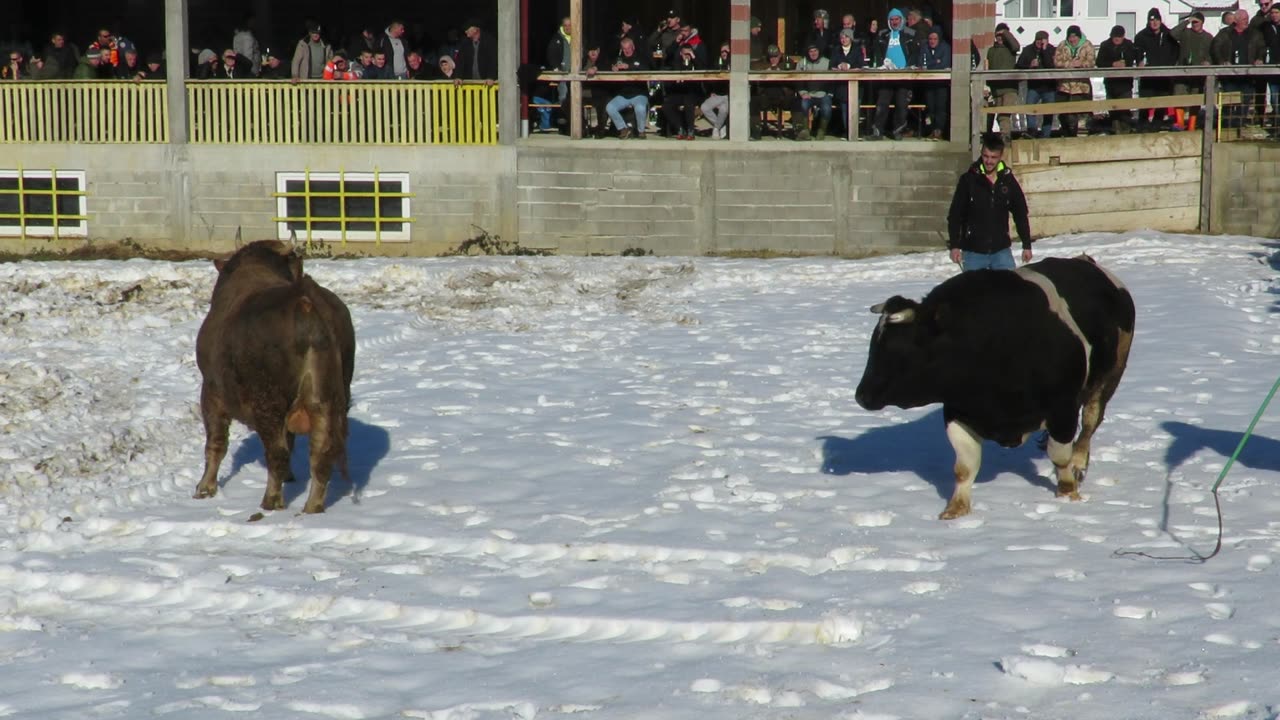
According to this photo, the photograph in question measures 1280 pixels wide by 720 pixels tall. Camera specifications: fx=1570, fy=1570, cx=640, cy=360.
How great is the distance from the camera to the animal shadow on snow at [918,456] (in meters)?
9.06

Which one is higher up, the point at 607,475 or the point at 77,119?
the point at 77,119

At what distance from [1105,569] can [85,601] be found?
4.60m

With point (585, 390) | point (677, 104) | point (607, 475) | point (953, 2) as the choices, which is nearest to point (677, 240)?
point (677, 104)

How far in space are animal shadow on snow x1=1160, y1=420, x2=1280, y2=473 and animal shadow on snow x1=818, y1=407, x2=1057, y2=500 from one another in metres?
0.82

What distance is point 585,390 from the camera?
11.8 m

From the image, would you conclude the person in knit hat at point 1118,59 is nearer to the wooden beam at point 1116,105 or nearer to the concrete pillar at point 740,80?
the wooden beam at point 1116,105

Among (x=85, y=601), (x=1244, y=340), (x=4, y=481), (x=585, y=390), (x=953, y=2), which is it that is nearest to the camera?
(x=85, y=601)

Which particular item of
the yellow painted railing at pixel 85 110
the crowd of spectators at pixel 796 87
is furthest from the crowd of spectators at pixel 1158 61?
the yellow painted railing at pixel 85 110

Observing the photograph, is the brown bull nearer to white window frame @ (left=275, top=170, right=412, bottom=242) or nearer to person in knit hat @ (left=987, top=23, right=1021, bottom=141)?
white window frame @ (left=275, top=170, right=412, bottom=242)

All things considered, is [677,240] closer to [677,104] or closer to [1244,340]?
[677,104]

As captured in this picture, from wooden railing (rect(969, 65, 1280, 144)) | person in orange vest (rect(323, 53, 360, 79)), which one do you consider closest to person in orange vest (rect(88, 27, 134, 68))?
person in orange vest (rect(323, 53, 360, 79))

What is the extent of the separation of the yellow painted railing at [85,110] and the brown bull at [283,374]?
1241cm

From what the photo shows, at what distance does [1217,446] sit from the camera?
947cm

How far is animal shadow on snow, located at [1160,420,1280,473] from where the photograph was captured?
29.8ft
